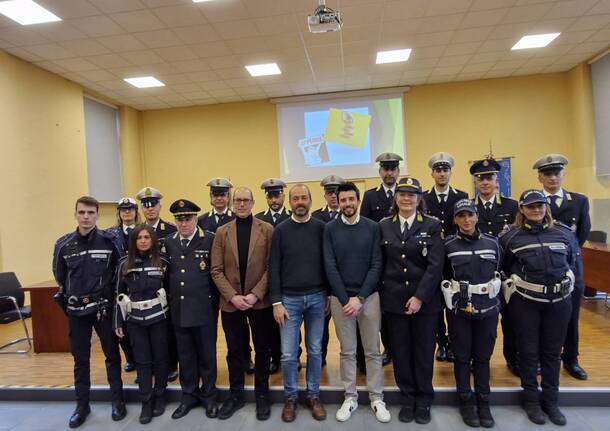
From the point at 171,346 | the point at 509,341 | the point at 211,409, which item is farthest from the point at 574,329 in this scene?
the point at 171,346

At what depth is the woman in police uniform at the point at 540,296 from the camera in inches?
91.7

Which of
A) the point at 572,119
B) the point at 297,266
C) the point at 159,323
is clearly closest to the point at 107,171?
the point at 159,323

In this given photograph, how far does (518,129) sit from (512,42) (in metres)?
2.16

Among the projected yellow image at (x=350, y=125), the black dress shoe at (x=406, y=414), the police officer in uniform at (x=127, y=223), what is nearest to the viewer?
the black dress shoe at (x=406, y=414)

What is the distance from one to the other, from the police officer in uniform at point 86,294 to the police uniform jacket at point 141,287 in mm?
126

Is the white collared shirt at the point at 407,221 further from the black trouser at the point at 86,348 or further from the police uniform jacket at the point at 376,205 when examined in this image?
the black trouser at the point at 86,348

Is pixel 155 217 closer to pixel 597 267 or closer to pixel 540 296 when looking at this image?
pixel 540 296

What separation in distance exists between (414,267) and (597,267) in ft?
10.3

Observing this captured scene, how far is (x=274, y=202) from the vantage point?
338 centimetres

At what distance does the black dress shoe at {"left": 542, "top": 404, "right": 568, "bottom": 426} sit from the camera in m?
2.34

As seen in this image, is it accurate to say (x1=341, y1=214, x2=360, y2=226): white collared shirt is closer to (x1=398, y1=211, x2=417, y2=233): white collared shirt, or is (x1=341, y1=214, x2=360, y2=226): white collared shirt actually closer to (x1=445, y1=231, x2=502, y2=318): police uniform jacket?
Result: (x1=398, y1=211, x2=417, y2=233): white collared shirt

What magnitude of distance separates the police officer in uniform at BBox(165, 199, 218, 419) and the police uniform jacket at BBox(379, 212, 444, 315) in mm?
1283

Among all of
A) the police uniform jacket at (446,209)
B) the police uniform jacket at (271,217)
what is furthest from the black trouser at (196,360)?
the police uniform jacket at (446,209)

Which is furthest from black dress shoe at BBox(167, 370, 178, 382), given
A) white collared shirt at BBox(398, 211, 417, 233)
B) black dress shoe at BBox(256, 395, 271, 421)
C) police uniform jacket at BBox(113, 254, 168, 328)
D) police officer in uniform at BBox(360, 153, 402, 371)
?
white collared shirt at BBox(398, 211, 417, 233)
